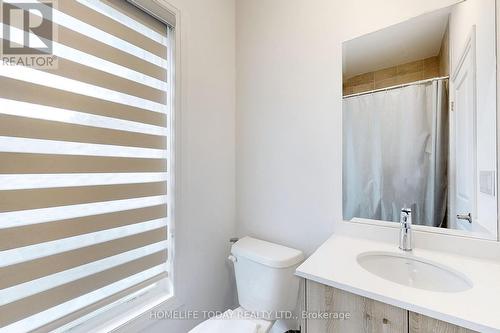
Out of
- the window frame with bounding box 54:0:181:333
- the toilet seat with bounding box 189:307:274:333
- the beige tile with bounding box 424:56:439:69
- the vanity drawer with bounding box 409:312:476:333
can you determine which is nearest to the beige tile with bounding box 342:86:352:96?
the beige tile with bounding box 424:56:439:69

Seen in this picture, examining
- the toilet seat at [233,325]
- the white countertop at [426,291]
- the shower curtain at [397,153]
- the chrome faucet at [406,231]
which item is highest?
the shower curtain at [397,153]

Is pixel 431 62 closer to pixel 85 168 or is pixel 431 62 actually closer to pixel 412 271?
Answer: pixel 412 271

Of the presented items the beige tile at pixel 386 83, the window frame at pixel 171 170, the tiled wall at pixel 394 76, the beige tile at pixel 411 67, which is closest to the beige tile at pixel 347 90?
the tiled wall at pixel 394 76

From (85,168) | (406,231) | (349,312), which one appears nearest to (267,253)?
(349,312)

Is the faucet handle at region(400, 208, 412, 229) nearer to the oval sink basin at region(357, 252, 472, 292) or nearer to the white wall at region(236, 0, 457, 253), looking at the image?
the oval sink basin at region(357, 252, 472, 292)

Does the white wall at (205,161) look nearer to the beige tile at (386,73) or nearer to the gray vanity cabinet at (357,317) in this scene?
the gray vanity cabinet at (357,317)

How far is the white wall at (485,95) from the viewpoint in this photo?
93cm

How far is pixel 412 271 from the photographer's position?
99 cm

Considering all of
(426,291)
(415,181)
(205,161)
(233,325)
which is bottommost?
(233,325)

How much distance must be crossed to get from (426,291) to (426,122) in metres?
0.74

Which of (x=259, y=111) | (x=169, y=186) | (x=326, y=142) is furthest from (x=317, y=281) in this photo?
(x=259, y=111)

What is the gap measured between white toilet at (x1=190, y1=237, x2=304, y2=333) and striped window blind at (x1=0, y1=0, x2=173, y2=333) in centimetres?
43

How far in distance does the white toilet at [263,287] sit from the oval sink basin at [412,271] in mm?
393

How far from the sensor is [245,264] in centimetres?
137
